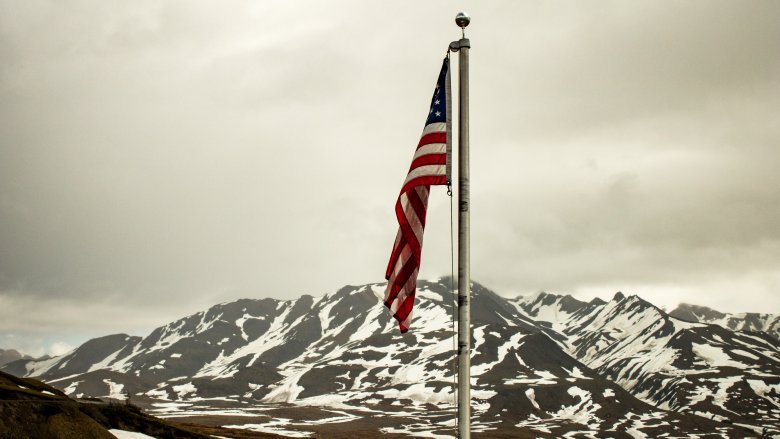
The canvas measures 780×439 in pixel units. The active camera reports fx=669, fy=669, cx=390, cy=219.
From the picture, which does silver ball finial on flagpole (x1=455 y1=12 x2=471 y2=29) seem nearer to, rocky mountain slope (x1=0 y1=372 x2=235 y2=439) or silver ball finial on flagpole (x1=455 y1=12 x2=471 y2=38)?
silver ball finial on flagpole (x1=455 y1=12 x2=471 y2=38)

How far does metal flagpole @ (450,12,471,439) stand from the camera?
47.6 feet

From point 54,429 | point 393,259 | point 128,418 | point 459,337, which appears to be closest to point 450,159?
point 393,259

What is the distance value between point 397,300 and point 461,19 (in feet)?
23.7

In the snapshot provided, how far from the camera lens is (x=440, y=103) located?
17141 millimetres

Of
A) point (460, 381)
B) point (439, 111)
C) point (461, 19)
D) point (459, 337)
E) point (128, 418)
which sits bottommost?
point (128, 418)

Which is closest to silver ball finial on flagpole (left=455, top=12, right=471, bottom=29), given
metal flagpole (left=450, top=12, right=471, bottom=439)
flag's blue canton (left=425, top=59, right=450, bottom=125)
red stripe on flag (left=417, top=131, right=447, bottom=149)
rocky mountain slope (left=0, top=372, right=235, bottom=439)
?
metal flagpole (left=450, top=12, right=471, bottom=439)

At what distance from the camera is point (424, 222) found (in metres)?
17.2

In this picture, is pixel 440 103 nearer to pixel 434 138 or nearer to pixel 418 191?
pixel 434 138

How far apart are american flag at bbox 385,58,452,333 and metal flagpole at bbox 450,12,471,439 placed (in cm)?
90

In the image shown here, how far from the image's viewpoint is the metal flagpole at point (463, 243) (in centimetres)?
1452

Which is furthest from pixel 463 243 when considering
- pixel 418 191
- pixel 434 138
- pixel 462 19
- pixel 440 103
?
pixel 462 19

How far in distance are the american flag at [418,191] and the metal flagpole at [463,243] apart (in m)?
0.90

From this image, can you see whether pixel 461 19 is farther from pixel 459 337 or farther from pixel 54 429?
A: pixel 54 429

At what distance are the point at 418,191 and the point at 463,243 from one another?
2.66m
